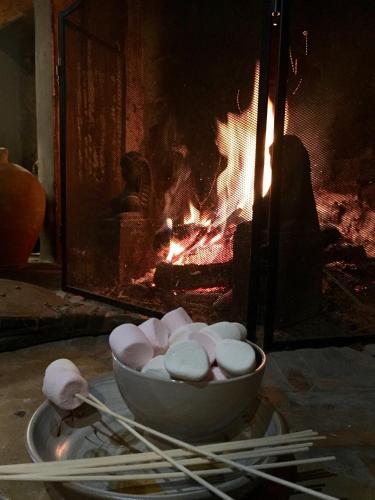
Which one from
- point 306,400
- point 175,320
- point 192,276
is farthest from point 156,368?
point 192,276

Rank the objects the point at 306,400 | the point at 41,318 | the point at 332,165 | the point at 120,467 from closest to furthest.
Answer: the point at 120,467, the point at 306,400, the point at 41,318, the point at 332,165

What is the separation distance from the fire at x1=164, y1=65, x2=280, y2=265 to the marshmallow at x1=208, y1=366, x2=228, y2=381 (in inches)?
44.3

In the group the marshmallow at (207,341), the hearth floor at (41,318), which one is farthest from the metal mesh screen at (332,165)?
the marshmallow at (207,341)

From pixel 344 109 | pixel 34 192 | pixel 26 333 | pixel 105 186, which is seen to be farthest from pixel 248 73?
pixel 34 192

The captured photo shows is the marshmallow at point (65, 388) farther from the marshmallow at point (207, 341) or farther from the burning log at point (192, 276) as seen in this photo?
the burning log at point (192, 276)

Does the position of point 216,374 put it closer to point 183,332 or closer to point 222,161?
point 183,332

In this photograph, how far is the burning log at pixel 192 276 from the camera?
1.99 meters

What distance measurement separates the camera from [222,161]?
6.46 ft

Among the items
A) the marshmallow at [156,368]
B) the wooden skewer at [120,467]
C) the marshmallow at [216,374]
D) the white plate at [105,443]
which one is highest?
the marshmallow at [156,368]

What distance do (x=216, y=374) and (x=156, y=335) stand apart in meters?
0.13

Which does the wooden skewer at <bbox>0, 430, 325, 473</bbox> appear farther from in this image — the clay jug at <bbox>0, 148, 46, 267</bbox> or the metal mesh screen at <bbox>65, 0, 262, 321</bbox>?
the clay jug at <bbox>0, 148, 46, 267</bbox>

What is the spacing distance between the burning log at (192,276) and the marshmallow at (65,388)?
1.28 m

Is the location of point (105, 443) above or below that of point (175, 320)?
below

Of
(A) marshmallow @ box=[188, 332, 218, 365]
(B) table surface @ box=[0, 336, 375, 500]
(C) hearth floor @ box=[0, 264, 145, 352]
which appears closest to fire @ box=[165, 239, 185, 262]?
(C) hearth floor @ box=[0, 264, 145, 352]
